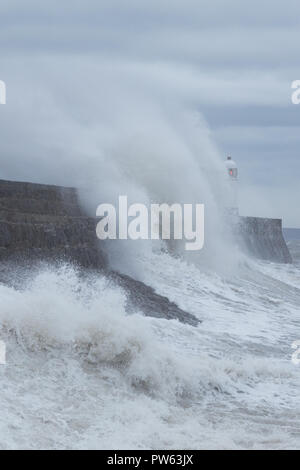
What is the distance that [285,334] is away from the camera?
13.2 meters

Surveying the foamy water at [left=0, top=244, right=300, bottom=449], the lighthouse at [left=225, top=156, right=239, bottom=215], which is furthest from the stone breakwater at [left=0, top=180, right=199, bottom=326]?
the lighthouse at [left=225, top=156, right=239, bottom=215]

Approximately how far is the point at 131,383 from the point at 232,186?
21.2 metres

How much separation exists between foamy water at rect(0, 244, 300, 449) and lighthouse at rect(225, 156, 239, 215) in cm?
1664

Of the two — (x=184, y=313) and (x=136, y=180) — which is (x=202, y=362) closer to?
(x=184, y=313)

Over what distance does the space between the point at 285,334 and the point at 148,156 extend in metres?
10.7

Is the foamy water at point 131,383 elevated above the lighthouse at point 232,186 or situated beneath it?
situated beneath

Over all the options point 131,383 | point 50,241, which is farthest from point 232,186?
point 131,383

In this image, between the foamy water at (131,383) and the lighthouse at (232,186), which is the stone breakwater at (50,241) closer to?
the foamy water at (131,383)

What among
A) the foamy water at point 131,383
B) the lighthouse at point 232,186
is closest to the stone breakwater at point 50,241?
the foamy water at point 131,383

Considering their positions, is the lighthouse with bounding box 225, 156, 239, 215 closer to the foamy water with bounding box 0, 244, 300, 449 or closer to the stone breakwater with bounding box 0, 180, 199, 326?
the stone breakwater with bounding box 0, 180, 199, 326

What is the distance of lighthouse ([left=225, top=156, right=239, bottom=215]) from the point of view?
28452 millimetres

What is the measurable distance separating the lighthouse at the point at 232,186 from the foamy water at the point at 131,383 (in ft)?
54.6

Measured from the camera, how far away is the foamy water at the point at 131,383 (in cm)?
678
